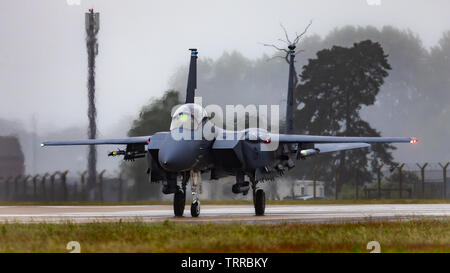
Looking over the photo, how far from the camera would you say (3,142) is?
1891 inches

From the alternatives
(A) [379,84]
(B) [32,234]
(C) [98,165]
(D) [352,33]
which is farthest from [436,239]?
(D) [352,33]

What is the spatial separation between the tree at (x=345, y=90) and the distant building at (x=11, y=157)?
106 ft

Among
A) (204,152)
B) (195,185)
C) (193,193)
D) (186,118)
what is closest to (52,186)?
(193,193)

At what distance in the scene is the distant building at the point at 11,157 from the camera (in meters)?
47.9

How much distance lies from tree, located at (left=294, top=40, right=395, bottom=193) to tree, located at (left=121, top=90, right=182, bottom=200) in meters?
28.0

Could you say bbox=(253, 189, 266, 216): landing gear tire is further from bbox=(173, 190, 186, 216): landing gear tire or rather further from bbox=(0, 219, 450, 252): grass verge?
bbox=(0, 219, 450, 252): grass verge

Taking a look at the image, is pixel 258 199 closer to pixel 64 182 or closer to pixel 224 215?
pixel 224 215

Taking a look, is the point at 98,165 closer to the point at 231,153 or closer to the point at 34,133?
the point at 34,133

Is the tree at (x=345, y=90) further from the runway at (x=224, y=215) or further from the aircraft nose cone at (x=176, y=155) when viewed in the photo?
the aircraft nose cone at (x=176, y=155)

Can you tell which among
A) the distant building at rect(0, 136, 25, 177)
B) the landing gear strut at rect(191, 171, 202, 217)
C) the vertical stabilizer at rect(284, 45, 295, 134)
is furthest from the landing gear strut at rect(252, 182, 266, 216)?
the distant building at rect(0, 136, 25, 177)

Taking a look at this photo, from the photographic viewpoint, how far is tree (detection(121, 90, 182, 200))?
4688 cm

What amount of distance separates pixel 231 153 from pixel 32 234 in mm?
9891

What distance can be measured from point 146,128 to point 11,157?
28.1 feet

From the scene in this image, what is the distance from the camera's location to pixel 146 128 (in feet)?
154
